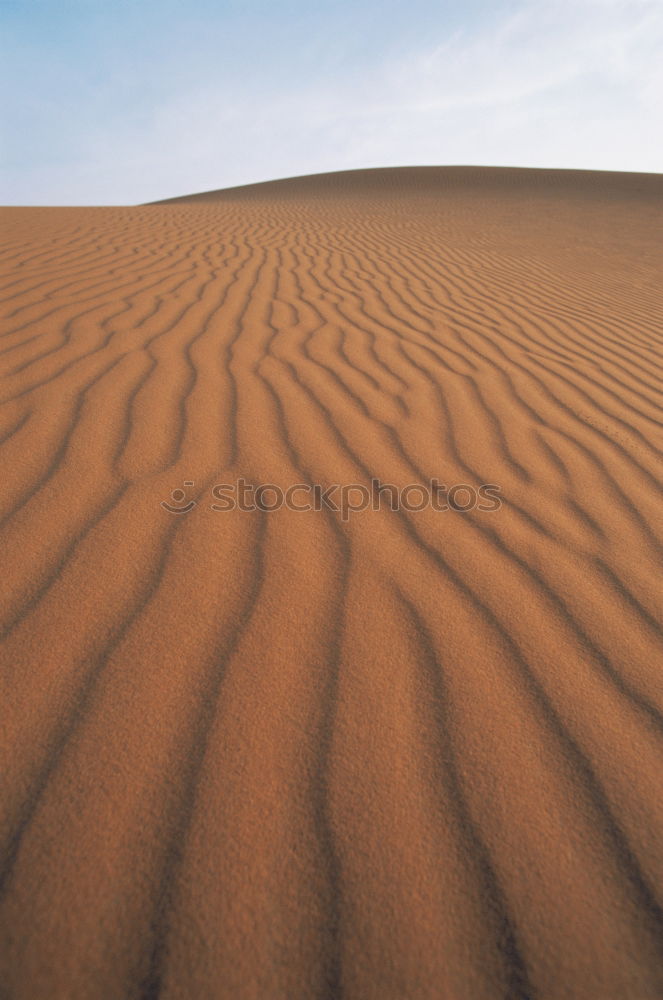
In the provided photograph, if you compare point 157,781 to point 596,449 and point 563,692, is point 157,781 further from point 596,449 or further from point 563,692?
point 596,449

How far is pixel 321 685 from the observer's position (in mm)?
1106

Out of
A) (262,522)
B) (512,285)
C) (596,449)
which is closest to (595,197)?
(512,285)

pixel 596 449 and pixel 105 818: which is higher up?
pixel 105 818

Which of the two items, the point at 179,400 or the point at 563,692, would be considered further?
the point at 179,400

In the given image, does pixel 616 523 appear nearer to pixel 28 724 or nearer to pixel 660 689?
pixel 660 689

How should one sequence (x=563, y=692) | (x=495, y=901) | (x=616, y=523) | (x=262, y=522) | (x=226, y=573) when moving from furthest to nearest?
(x=616, y=523) → (x=262, y=522) → (x=226, y=573) → (x=563, y=692) → (x=495, y=901)

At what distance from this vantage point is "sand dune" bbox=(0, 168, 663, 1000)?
76 cm

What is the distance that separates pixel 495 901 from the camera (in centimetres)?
81

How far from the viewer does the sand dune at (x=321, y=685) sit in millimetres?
763

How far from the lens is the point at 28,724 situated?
0.98 meters

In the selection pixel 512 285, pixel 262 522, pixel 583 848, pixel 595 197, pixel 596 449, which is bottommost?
pixel 595 197

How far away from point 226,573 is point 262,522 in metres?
0.25

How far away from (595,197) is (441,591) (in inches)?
724

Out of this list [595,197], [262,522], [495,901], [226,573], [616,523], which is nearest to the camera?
[495,901]
